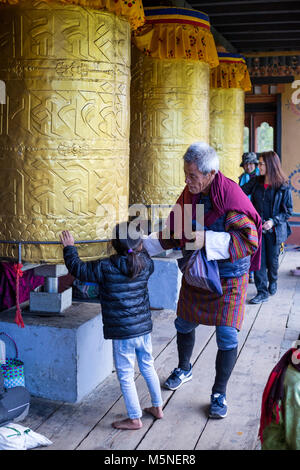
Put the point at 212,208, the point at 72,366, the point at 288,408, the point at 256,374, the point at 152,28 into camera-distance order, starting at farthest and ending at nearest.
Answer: the point at 152,28 → the point at 256,374 → the point at 72,366 → the point at 212,208 → the point at 288,408

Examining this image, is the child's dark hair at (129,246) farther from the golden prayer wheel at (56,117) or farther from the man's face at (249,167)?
the man's face at (249,167)

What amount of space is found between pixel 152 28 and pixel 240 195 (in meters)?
2.04

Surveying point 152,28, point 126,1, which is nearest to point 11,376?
point 126,1

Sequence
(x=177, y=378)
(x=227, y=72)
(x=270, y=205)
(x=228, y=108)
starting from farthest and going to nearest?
(x=228, y=108) < (x=227, y=72) < (x=270, y=205) < (x=177, y=378)

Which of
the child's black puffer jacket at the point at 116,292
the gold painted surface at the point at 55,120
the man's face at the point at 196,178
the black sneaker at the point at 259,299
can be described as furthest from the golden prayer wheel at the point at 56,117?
the black sneaker at the point at 259,299

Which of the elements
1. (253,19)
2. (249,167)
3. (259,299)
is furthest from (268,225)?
(253,19)

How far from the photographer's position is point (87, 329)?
3223 millimetres

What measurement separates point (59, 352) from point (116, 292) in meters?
0.58

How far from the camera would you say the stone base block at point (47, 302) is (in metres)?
3.39

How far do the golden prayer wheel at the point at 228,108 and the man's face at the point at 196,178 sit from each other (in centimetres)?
376

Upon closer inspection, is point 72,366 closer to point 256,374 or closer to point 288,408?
point 256,374

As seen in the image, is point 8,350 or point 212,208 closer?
point 212,208

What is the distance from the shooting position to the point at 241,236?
2.85 m

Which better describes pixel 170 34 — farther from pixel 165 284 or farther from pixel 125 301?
pixel 125 301
